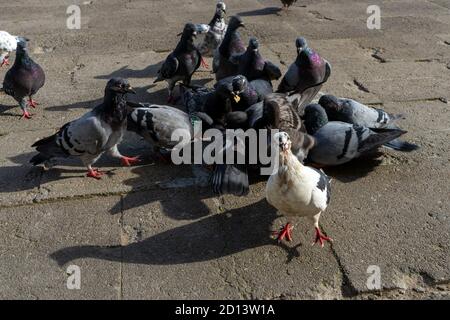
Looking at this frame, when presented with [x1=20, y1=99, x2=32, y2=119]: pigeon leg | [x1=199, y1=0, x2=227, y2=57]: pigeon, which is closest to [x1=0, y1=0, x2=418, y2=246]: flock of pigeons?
[x1=20, y1=99, x2=32, y2=119]: pigeon leg

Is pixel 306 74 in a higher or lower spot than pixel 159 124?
higher

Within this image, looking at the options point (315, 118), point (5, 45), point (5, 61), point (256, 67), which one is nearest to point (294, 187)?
point (315, 118)

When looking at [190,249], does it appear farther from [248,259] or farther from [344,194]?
[344,194]

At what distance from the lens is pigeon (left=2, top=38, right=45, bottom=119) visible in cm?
564

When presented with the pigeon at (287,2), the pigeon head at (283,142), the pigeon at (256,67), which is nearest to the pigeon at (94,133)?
the pigeon head at (283,142)

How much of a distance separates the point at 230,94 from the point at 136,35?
5.15 m

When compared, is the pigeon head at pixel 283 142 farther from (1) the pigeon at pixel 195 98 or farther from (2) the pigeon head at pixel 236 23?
(2) the pigeon head at pixel 236 23

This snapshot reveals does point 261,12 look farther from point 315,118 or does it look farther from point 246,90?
point 315,118

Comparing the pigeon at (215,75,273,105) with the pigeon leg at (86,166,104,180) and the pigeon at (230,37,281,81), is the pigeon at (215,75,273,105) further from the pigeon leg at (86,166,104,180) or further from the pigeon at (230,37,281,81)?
the pigeon leg at (86,166,104,180)

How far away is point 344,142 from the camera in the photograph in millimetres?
4168

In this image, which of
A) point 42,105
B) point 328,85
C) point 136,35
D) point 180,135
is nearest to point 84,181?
point 180,135

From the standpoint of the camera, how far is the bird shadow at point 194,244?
3364mm

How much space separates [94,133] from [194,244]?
1454 millimetres
